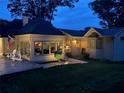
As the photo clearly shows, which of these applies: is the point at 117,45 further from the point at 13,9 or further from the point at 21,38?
the point at 13,9

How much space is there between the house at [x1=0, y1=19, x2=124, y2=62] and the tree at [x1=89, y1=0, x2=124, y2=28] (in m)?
15.3

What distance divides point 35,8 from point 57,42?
1862 centimetres

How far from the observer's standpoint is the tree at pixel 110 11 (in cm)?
4934

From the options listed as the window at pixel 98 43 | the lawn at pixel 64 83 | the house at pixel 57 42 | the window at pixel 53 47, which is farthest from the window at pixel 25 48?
the lawn at pixel 64 83

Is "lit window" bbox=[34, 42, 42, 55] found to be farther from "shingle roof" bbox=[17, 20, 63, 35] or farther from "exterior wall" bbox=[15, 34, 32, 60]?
"shingle roof" bbox=[17, 20, 63, 35]

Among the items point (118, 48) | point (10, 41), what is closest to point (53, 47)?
point (10, 41)

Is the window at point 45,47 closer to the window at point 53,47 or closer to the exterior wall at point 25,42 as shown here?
the window at point 53,47

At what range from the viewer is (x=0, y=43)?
119 ft

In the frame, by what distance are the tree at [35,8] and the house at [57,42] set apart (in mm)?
13834

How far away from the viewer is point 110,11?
50.3m

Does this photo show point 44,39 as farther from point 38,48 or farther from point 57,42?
point 57,42

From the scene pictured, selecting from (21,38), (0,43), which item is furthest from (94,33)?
(0,43)

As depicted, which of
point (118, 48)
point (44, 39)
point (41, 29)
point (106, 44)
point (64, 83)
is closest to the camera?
point (64, 83)

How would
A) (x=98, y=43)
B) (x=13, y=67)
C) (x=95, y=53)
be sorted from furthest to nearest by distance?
(x=95, y=53), (x=98, y=43), (x=13, y=67)
